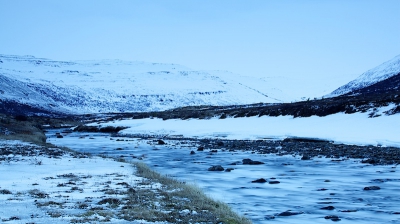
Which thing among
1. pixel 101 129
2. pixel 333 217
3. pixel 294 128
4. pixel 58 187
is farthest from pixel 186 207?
pixel 101 129

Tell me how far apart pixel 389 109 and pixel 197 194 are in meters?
30.7

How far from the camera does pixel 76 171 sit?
18.2 m

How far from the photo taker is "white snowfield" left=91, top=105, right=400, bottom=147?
3419 centimetres

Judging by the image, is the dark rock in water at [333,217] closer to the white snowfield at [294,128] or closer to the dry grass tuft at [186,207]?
the dry grass tuft at [186,207]

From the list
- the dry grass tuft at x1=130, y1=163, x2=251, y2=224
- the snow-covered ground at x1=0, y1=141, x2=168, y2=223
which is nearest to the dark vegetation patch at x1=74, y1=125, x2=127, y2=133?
the snow-covered ground at x1=0, y1=141, x2=168, y2=223

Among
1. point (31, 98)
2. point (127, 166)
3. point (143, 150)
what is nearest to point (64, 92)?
point (31, 98)

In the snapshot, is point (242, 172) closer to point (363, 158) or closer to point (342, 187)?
point (342, 187)

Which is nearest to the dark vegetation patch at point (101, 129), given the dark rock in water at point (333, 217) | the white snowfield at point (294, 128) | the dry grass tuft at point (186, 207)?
the white snowfield at point (294, 128)

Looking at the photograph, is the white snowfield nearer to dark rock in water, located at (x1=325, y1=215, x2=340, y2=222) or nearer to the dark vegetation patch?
the dark vegetation patch

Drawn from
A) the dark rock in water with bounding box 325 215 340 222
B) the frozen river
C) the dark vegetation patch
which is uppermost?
the dark vegetation patch

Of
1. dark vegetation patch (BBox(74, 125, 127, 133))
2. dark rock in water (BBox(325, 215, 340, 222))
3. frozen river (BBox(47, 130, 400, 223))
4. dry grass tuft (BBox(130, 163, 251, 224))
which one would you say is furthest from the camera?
dark vegetation patch (BBox(74, 125, 127, 133))

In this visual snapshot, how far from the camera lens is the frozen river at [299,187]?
41.0ft

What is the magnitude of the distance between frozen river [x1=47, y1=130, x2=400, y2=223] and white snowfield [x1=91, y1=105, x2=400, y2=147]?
9932mm

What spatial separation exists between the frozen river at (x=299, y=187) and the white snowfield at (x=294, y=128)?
32.6 ft
